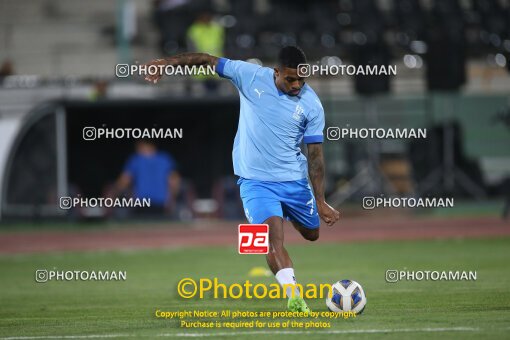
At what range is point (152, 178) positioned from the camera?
84.3 ft

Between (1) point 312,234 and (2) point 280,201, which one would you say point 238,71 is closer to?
(2) point 280,201

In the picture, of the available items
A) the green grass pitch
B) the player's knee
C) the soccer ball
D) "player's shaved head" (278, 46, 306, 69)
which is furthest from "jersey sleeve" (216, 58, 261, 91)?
the green grass pitch

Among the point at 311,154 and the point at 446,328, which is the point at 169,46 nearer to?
the point at 311,154

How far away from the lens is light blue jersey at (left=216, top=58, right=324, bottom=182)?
11.1 meters

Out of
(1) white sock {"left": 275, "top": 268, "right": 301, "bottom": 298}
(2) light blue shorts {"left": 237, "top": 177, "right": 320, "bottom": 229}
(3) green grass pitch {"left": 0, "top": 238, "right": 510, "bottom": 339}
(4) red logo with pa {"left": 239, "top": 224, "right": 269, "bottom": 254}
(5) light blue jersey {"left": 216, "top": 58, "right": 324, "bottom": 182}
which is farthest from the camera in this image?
(5) light blue jersey {"left": 216, "top": 58, "right": 324, "bottom": 182}

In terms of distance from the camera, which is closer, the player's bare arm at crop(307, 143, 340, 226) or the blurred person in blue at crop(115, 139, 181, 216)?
the player's bare arm at crop(307, 143, 340, 226)

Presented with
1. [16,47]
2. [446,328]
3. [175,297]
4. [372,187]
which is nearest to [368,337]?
[446,328]

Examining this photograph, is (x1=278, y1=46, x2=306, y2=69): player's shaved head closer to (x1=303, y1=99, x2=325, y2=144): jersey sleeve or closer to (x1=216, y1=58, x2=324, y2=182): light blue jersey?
(x1=216, y1=58, x2=324, y2=182): light blue jersey

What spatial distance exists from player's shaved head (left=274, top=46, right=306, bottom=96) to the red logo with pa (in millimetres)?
1302

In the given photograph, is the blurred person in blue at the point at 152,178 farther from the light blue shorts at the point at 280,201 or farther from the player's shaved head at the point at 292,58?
the player's shaved head at the point at 292,58

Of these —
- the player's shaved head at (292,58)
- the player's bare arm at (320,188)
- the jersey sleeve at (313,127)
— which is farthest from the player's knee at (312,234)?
the player's shaved head at (292,58)

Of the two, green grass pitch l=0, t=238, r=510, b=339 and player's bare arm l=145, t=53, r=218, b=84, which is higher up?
player's bare arm l=145, t=53, r=218, b=84

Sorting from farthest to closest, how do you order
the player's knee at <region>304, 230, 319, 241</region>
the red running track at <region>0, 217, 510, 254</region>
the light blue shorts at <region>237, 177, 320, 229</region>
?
the red running track at <region>0, 217, 510, 254</region> < the player's knee at <region>304, 230, 319, 241</region> < the light blue shorts at <region>237, 177, 320, 229</region>

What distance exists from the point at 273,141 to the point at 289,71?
0.72m
